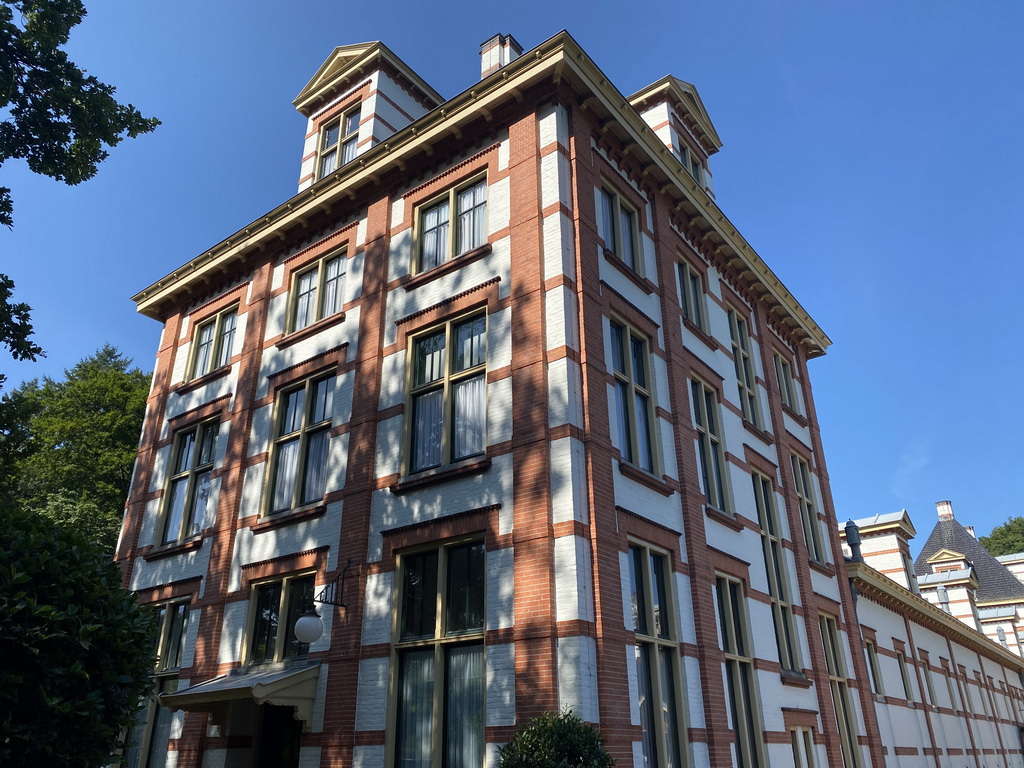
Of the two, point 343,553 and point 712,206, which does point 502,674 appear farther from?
point 712,206

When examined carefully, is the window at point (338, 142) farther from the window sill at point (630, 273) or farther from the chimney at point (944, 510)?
the chimney at point (944, 510)

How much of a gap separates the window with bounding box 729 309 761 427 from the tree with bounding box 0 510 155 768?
14.5m

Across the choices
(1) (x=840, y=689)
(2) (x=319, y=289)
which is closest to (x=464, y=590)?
(2) (x=319, y=289)

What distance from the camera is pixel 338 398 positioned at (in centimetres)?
1612

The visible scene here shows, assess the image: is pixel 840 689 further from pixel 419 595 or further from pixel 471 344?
pixel 471 344

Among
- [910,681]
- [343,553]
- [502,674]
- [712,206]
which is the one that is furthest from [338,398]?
[910,681]

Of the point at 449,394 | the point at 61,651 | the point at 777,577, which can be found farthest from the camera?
the point at 777,577

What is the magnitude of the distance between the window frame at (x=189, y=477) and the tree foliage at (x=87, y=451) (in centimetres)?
1009

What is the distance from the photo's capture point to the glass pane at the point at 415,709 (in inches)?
472

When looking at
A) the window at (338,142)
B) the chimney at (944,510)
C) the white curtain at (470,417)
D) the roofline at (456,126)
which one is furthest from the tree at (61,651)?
the chimney at (944,510)

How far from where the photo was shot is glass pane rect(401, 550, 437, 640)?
1276 cm

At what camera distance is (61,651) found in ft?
29.7

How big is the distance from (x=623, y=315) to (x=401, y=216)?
5649mm

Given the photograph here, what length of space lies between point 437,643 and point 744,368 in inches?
470
